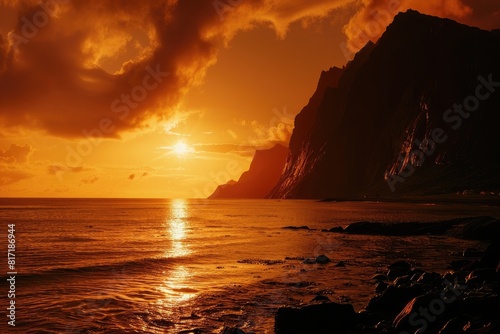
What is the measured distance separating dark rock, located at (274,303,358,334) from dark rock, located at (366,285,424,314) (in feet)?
7.19

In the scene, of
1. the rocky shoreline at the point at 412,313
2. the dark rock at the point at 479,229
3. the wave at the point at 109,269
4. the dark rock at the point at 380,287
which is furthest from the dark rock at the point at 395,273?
the dark rock at the point at 479,229

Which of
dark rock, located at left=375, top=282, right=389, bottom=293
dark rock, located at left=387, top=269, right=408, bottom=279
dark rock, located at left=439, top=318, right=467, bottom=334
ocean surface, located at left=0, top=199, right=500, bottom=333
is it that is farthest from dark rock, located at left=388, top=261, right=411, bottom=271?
dark rock, located at left=439, top=318, right=467, bottom=334

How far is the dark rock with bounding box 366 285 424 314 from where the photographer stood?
666 inches

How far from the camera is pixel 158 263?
33.5m

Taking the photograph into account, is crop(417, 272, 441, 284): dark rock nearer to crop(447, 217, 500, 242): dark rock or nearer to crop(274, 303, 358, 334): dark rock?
crop(274, 303, 358, 334): dark rock

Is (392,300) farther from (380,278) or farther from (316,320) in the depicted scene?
(380,278)

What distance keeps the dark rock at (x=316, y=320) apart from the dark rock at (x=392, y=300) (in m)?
2.19

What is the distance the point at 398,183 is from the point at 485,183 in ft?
139

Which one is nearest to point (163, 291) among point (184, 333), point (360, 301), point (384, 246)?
point (184, 333)

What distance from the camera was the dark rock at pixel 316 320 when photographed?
14727 mm

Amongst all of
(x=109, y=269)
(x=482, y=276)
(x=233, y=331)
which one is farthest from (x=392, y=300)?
(x=109, y=269)

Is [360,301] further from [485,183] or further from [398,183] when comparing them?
[398,183]

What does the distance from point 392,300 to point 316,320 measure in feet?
13.8

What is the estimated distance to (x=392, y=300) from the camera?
1705 centimetres
